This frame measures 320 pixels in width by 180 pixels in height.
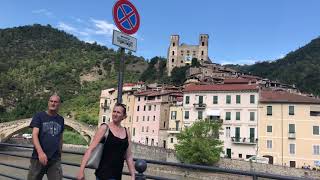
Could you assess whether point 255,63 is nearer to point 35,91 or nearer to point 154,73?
point 154,73

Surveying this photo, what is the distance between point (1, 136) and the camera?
176 ft

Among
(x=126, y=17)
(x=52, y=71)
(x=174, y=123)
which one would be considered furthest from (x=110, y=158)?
(x=52, y=71)

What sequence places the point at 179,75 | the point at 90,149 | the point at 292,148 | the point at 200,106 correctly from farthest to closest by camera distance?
the point at 179,75
the point at 200,106
the point at 292,148
the point at 90,149

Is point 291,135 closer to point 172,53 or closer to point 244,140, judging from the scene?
point 244,140

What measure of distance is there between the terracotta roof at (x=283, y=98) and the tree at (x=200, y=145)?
6177 mm

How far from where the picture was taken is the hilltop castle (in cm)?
10738

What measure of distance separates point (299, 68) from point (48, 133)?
101077 mm

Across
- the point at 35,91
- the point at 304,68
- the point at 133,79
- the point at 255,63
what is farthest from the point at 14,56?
the point at 304,68

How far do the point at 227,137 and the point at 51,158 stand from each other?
132ft

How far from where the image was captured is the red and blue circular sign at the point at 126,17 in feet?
16.5

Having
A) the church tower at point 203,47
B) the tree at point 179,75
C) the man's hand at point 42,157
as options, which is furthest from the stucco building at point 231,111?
the church tower at point 203,47

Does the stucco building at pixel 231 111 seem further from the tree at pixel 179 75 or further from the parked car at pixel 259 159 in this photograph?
the tree at pixel 179 75

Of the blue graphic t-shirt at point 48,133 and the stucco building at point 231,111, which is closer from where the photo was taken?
the blue graphic t-shirt at point 48,133

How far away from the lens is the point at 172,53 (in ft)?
359
